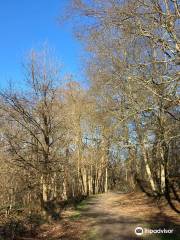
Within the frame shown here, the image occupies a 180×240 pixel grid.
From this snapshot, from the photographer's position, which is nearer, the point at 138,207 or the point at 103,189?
the point at 138,207

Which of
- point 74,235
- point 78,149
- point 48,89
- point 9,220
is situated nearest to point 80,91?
point 78,149

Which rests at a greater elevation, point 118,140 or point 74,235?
point 118,140

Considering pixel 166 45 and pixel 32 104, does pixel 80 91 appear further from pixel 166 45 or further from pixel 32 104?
pixel 166 45

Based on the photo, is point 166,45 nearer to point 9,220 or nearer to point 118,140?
point 118,140

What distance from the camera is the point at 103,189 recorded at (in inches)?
1709

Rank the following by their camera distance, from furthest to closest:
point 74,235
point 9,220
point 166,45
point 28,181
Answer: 1. point 28,181
2. point 9,220
3. point 74,235
4. point 166,45

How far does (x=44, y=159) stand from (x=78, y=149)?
16124 millimetres

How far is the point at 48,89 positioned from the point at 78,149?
1611 centimetres

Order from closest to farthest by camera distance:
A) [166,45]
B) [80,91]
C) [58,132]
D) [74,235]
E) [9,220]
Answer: [166,45] → [74,235] → [9,220] → [58,132] → [80,91]

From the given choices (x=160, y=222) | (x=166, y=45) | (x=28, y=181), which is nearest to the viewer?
(x=166, y=45)

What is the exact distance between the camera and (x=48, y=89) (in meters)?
18.0

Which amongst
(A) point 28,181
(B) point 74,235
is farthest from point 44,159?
(B) point 74,235

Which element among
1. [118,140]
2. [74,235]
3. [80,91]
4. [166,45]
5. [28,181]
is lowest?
[74,235]

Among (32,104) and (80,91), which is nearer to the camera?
(32,104)
